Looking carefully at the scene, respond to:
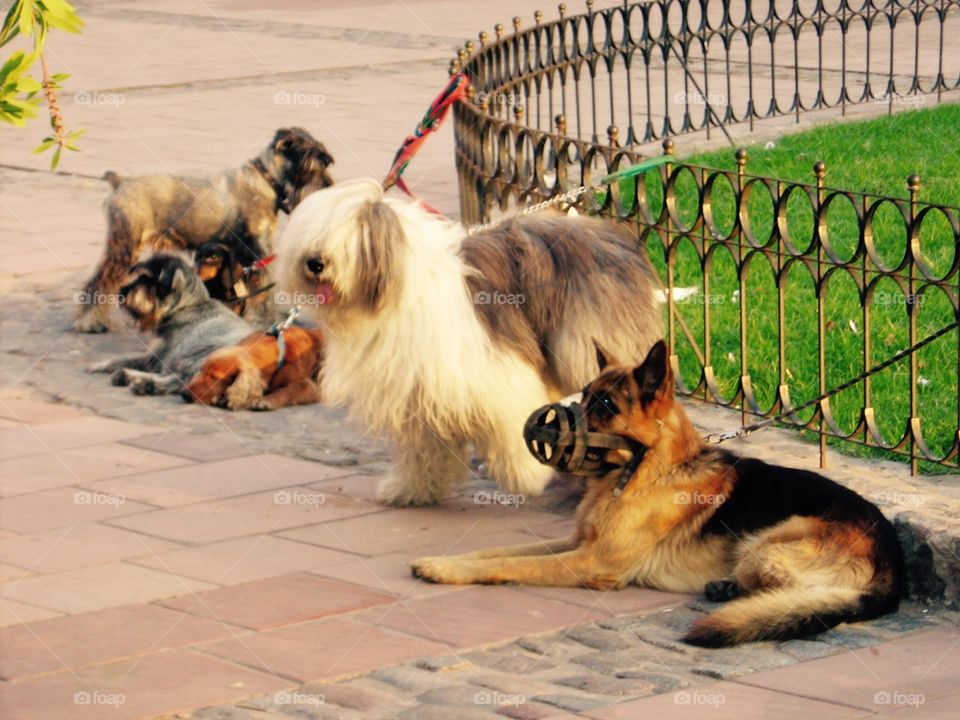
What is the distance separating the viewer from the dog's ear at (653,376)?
5551 mm

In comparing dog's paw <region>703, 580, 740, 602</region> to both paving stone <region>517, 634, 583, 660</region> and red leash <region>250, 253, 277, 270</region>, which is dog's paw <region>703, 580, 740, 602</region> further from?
red leash <region>250, 253, 277, 270</region>

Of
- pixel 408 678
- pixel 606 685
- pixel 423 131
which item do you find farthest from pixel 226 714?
pixel 423 131

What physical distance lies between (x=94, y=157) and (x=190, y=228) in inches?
191

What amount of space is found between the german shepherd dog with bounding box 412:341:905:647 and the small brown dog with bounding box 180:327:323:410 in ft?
8.74

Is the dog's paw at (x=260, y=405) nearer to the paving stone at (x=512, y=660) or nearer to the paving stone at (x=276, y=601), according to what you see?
the paving stone at (x=276, y=601)

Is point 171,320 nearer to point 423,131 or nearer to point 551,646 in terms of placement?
point 423,131

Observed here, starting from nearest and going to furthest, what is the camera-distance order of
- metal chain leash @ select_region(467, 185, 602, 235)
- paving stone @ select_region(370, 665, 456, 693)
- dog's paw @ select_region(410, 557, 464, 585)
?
1. paving stone @ select_region(370, 665, 456, 693)
2. dog's paw @ select_region(410, 557, 464, 585)
3. metal chain leash @ select_region(467, 185, 602, 235)

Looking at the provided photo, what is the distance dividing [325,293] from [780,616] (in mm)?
2218

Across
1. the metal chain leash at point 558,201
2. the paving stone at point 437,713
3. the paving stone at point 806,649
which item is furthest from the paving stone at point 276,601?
the metal chain leash at point 558,201

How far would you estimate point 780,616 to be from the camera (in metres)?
5.20

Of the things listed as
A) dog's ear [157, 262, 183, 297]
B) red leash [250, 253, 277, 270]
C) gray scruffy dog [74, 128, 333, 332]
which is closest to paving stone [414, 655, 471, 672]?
dog's ear [157, 262, 183, 297]

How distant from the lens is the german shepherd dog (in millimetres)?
5371

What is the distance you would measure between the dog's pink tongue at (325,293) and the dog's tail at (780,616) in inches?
78.3

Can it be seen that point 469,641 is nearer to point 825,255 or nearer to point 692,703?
point 692,703
